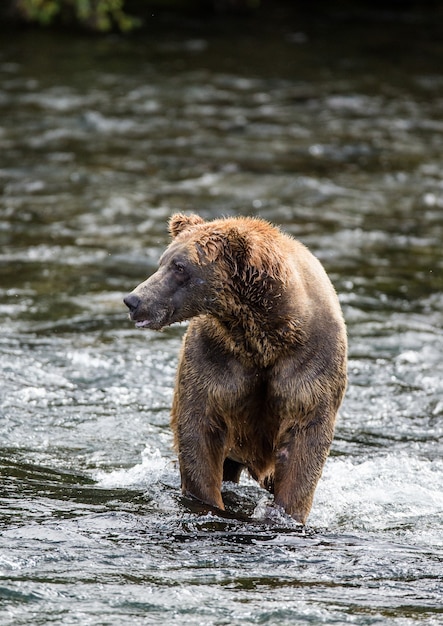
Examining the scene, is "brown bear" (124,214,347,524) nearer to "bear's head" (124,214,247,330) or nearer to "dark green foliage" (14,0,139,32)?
"bear's head" (124,214,247,330)

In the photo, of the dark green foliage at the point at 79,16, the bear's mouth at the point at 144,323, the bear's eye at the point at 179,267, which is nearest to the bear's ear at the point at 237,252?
the bear's eye at the point at 179,267

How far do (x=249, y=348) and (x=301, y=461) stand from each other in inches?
25.6

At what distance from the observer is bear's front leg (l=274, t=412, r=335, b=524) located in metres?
6.17

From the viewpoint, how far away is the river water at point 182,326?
17.5 feet

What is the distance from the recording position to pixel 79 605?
4941mm

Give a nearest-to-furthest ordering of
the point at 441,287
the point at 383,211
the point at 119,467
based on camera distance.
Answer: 1. the point at 119,467
2. the point at 441,287
3. the point at 383,211

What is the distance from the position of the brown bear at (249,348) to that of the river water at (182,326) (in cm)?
33

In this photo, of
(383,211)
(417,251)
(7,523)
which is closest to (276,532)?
(7,523)

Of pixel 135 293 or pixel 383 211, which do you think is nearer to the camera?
pixel 135 293

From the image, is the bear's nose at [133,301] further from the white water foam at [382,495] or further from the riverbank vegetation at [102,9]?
the riverbank vegetation at [102,9]

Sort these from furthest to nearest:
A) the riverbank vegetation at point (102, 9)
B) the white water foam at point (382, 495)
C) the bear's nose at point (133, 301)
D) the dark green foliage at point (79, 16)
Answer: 1. the dark green foliage at point (79, 16)
2. the riverbank vegetation at point (102, 9)
3. the white water foam at point (382, 495)
4. the bear's nose at point (133, 301)

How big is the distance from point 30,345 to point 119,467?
224cm

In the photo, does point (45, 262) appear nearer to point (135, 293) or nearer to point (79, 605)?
point (135, 293)

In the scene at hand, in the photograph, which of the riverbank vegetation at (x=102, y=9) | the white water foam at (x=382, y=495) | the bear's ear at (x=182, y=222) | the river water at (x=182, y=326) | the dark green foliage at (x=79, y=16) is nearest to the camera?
the river water at (x=182, y=326)
